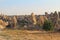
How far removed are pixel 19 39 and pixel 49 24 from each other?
35920mm

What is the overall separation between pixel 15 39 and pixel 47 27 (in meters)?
34.8

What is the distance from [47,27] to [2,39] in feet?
115

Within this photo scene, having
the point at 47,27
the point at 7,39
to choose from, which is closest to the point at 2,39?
the point at 7,39

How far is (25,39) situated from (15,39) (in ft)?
2.82

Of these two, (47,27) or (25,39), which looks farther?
(47,27)

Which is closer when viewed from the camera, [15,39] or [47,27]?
[15,39]

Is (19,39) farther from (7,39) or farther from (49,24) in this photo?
(49,24)

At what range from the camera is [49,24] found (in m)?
53.6

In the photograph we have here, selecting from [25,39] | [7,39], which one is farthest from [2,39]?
[25,39]

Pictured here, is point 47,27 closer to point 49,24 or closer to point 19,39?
point 49,24

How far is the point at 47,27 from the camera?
5247 centimetres

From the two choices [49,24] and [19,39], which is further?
[49,24]

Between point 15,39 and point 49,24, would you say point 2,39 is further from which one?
point 49,24

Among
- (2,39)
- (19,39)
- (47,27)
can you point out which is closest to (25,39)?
(19,39)
